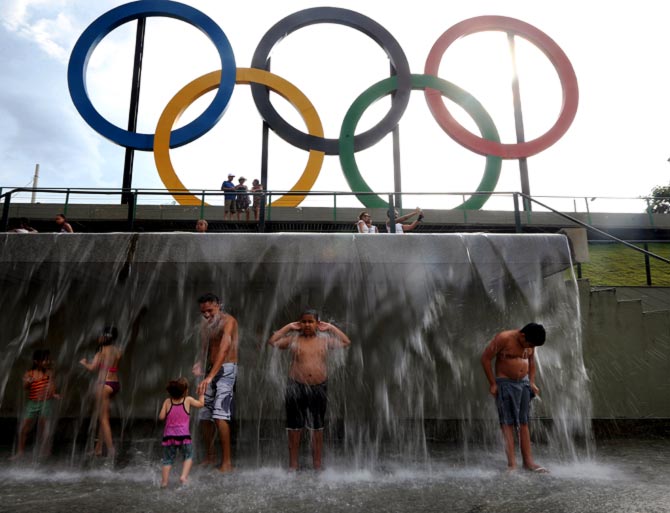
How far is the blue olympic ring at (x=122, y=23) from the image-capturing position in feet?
47.8

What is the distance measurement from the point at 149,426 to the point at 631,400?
7914 millimetres

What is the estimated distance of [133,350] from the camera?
8.02 m

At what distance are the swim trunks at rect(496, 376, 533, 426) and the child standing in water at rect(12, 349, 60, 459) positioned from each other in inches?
223

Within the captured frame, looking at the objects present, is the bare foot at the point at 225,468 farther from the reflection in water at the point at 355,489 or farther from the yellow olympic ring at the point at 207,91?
the yellow olympic ring at the point at 207,91

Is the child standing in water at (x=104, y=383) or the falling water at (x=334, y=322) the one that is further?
the falling water at (x=334, y=322)

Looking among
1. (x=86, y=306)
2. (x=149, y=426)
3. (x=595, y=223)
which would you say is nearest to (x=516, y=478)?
(x=149, y=426)

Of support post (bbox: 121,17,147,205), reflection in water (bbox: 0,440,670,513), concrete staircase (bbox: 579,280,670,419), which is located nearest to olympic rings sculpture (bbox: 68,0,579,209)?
support post (bbox: 121,17,147,205)

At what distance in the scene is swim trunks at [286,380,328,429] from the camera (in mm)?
4863

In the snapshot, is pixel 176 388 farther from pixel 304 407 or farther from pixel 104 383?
pixel 104 383

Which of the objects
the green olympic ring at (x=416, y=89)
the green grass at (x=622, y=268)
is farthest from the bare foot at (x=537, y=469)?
the green grass at (x=622, y=268)

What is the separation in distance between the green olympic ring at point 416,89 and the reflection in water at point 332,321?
679cm

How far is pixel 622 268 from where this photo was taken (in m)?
18.8

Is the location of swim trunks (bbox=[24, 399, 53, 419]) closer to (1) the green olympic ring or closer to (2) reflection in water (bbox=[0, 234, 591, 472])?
(2) reflection in water (bbox=[0, 234, 591, 472])

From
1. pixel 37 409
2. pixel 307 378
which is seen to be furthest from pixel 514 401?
pixel 37 409
